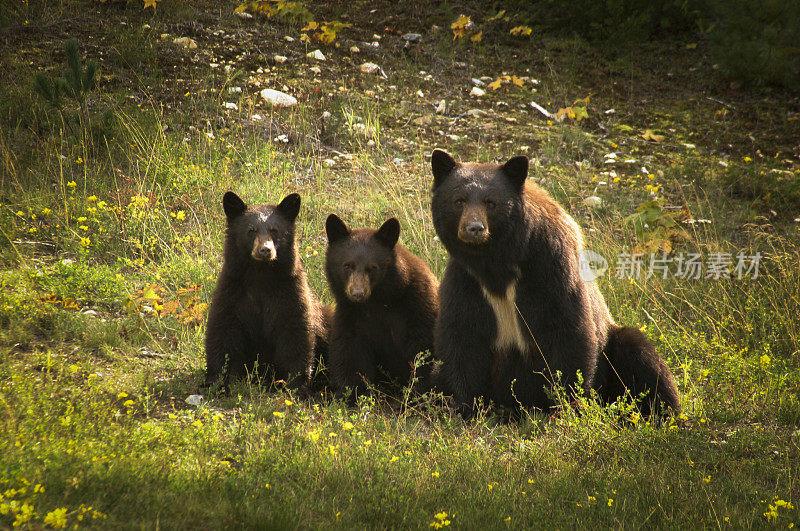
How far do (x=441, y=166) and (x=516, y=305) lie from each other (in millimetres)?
1025

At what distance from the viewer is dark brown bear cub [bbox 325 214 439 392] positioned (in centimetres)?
520

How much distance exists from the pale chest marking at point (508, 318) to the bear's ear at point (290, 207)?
158 centimetres

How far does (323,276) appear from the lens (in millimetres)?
6820

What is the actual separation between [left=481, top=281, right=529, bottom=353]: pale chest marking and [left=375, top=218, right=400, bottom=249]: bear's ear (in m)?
0.91

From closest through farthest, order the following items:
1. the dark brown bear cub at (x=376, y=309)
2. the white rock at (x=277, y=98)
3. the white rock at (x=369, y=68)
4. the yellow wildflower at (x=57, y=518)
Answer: the yellow wildflower at (x=57, y=518), the dark brown bear cub at (x=376, y=309), the white rock at (x=277, y=98), the white rock at (x=369, y=68)

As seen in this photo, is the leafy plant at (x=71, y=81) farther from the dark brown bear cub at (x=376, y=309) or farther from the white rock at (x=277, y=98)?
the dark brown bear cub at (x=376, y=309)

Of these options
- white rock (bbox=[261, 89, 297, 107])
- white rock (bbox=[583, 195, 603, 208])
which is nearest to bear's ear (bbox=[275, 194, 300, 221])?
white rock (bbox=[583, 195, 603, 208])

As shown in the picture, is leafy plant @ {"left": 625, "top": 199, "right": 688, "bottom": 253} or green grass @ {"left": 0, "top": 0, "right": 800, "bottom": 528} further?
leafy plant @ {"left": 625, "top": 199, "right": 688, "bottom": 253}

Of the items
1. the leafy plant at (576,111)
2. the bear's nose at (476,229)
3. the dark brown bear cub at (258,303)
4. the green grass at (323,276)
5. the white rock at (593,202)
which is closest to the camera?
the green grass at (323,276)

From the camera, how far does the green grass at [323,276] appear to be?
341cm

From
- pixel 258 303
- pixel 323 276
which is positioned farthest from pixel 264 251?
pixel 323 276

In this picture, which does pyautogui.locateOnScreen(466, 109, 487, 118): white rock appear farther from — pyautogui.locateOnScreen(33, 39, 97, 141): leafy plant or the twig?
pyautogui.locateOnScreen(33, 39, 97, 141): leafy plant

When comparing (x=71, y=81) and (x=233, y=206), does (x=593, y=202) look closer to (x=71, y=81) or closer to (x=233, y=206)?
(x=233, y=206)

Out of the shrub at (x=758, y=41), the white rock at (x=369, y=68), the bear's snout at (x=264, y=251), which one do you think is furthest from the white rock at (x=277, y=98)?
the shrub at (x=758, y=41)
